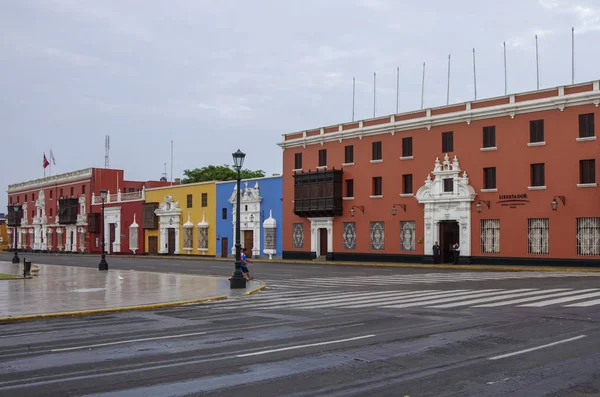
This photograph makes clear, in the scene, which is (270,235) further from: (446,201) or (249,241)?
(446,201)

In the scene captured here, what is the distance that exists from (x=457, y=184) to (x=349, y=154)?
1095 cm

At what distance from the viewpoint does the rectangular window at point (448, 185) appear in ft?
145

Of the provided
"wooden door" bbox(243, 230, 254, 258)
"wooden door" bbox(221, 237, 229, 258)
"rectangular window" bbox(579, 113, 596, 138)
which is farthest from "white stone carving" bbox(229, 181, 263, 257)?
"rectangular window" bbox(579, 113, 596, 138)

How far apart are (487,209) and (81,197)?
6138 centimetres

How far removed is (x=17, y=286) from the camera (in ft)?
85.7

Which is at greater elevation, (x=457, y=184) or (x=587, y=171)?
(x=587, y=171)

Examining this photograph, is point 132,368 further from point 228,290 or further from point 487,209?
point 487,209

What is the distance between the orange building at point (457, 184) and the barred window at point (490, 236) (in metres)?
0.07

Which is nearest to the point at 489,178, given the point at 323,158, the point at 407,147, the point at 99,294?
the point at 407,147

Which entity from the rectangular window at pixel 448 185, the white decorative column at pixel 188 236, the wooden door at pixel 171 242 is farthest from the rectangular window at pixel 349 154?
the wooden door at pixel 171 242

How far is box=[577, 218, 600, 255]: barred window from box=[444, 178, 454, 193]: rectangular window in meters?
8.98

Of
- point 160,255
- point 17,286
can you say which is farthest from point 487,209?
point 160,255

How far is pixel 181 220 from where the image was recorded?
68938 millimetres

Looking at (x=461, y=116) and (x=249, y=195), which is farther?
(x=249, y=195)
